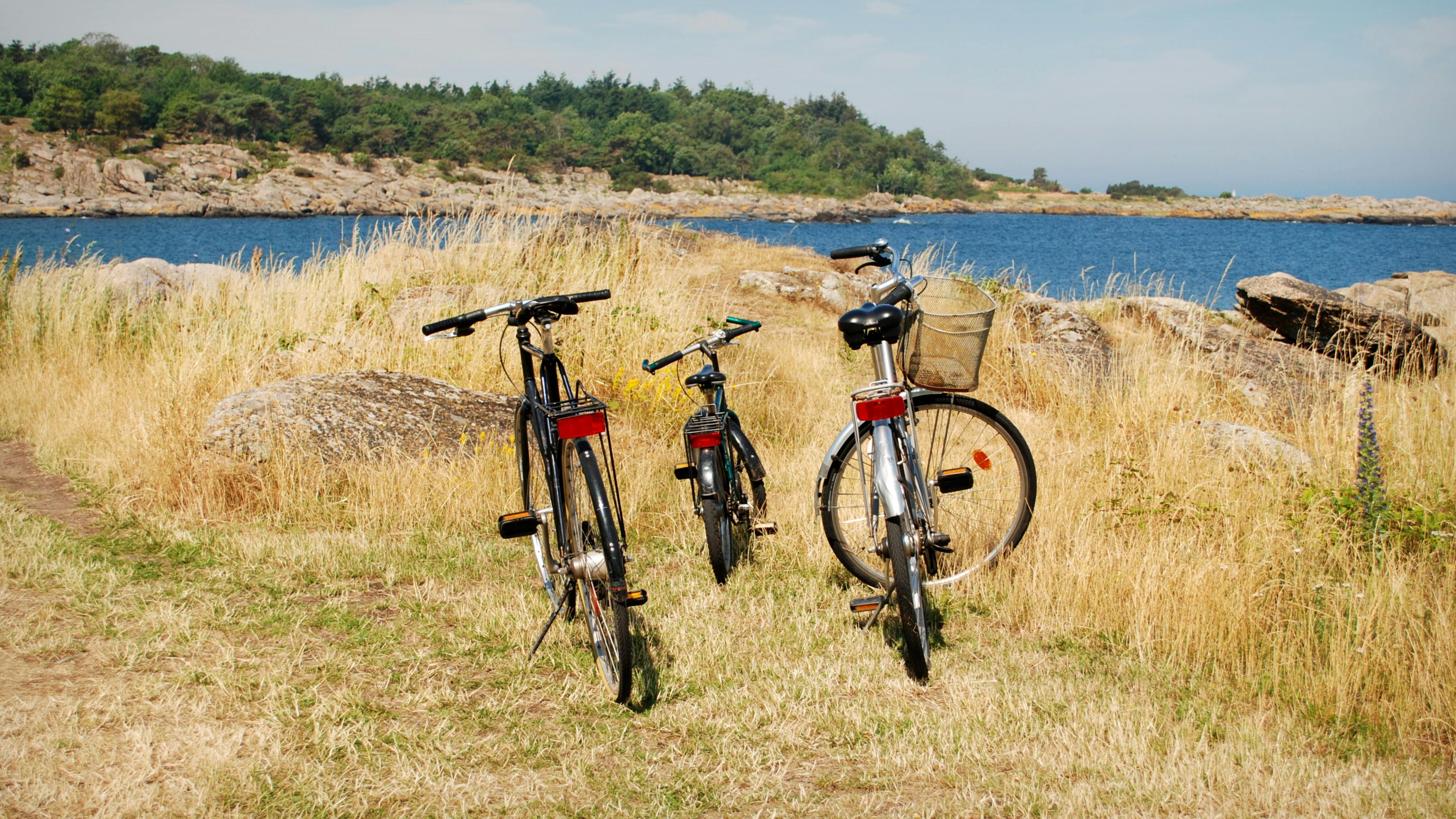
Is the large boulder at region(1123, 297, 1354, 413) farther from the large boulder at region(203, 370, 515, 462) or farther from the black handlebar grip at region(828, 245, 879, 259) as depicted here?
the large boulder at region(203, 370, 515, 462)

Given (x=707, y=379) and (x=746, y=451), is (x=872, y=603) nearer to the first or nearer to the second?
(x=746, y=451)

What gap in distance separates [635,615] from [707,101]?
16905 centimetres

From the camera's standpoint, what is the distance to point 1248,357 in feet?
30.7

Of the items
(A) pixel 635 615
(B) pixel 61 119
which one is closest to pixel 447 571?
(A) pixel 635 615

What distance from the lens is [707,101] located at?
16375 cm

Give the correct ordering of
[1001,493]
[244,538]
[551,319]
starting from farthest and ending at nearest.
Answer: [244,538]
[1001,493]
[551,319]

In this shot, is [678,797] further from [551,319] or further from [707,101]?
[707,101]

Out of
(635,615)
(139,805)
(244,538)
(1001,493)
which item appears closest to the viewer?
(139,805)

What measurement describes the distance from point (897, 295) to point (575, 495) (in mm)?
1613

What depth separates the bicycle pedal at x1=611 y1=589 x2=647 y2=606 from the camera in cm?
315

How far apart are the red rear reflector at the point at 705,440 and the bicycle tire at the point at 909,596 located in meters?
1.19

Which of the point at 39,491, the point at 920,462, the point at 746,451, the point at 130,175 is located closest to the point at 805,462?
the point at 746,451

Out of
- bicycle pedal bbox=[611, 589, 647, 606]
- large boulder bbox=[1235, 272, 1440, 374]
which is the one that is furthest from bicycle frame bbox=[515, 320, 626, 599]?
large boulder bbox=[1235, 272, 1440, 374]

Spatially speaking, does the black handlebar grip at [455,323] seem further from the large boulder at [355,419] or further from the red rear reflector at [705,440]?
the large boulder at [355,419]
